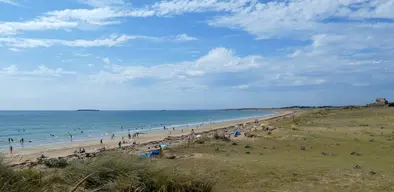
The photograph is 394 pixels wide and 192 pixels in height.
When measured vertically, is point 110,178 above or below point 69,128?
above

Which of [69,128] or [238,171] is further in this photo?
[69,128]

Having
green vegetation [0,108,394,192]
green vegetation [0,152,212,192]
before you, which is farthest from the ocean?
green vegetation [0,152,212,192]

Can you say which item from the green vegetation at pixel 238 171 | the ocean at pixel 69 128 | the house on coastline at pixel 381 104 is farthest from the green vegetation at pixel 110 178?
the house on coastline at pixel 381 104

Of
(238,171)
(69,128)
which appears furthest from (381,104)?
(238,171)

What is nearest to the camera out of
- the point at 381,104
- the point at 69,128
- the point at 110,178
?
the point at 110,178

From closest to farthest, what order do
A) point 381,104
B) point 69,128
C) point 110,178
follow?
point 110,178, point 69,128, point 381,104

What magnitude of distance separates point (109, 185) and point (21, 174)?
1348mm

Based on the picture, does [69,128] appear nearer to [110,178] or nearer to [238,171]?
[238,171]

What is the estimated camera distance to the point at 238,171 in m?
9.08

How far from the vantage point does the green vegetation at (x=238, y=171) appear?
4918 millimetres

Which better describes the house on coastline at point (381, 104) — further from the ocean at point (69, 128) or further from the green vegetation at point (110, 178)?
the green vegetation at point (110, 178)

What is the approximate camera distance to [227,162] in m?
10.6

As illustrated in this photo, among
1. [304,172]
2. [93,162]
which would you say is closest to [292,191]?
[304,172]

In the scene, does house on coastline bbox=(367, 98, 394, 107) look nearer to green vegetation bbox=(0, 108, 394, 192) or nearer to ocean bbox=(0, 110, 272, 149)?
ocean bbox=(0, 110, 272, 149)
